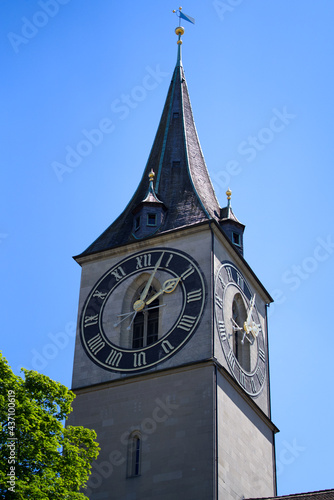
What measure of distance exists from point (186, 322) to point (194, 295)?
0.83 metres

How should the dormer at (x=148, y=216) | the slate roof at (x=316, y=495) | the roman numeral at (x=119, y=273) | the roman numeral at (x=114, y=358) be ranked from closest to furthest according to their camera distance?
the slate roof at (x=316, y=495), the roman numeral at (x=114, y=358), the roman numeral at (x=119, y=273), the dormer at (x=148, y=216)

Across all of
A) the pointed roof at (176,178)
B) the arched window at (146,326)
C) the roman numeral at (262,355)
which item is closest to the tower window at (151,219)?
the pointed roof at (176,178)

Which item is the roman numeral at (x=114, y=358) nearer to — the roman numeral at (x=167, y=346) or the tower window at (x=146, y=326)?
the tower window at (x=146, y=326)

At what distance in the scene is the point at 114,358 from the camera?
28000mm

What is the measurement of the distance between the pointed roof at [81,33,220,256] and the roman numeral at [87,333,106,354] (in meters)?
3.06

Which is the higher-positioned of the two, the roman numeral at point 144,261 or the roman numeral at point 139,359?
the roman numeral at point 144,261

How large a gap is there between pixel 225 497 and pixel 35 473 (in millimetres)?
6463

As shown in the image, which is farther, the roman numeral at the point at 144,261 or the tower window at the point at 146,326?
the roman numeral at the point at 144,261

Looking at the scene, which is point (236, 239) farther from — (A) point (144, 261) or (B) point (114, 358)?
(B) point (114, 358)

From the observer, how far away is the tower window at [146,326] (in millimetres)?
28156

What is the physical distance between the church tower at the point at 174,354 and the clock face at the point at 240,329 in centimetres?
4

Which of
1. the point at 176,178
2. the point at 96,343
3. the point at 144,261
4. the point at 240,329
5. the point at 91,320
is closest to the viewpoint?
the point at 96,343

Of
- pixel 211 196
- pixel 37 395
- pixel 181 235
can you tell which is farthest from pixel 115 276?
pixel 37 395

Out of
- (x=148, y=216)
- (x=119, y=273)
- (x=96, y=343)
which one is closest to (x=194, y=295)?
(x=119, y=273)
